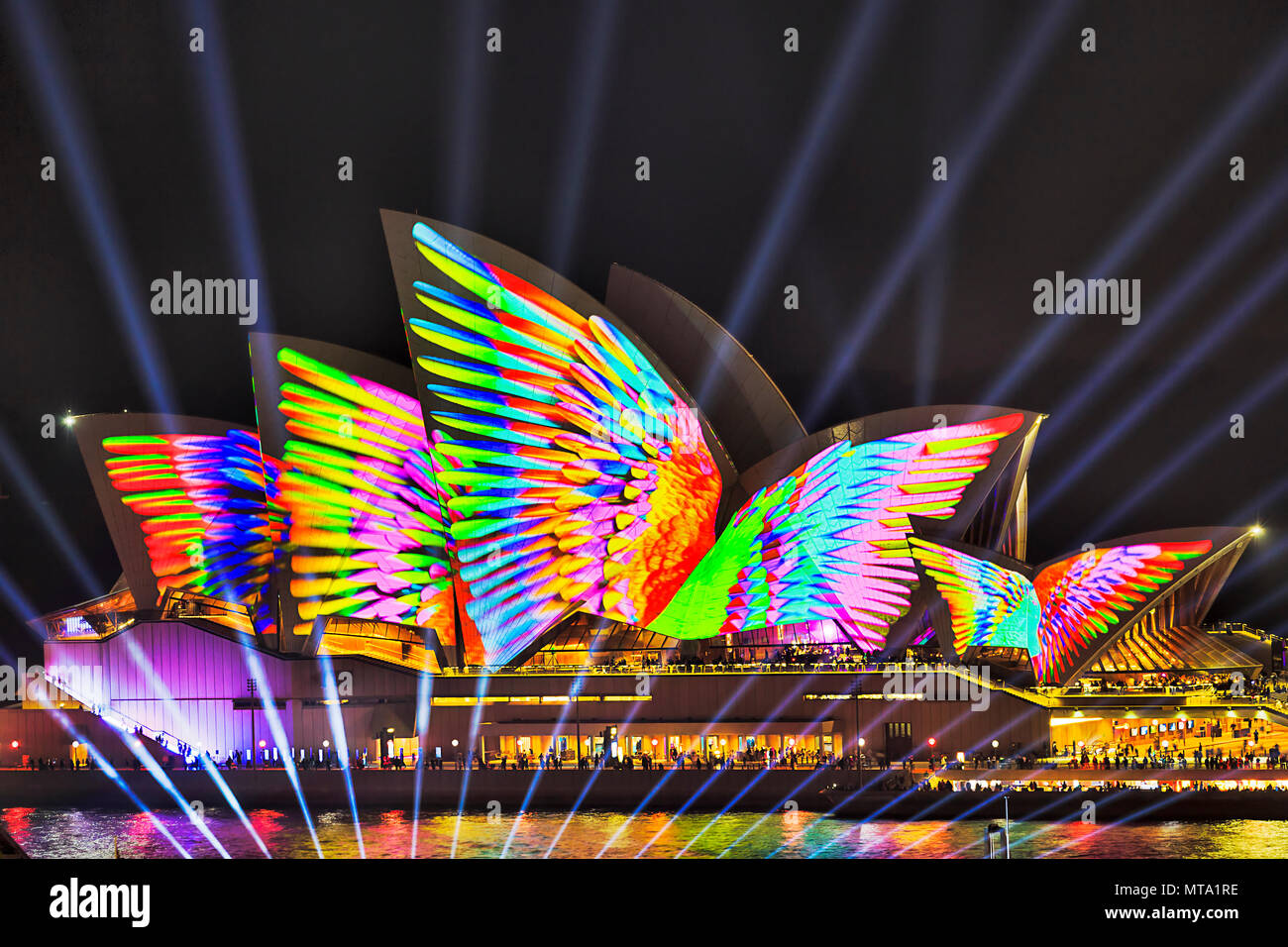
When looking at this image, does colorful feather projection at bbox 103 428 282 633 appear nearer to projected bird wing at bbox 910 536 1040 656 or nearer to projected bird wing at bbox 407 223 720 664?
projected bird wing at bbox 407 223 720 664

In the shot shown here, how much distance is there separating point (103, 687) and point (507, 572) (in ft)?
52.8

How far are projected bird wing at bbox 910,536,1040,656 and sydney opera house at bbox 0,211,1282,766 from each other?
0.12m

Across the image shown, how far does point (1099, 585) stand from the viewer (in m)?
54.0

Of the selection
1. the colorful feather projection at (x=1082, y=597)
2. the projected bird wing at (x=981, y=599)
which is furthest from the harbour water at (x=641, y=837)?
the colorful feather projection at (x=1082, y=597)

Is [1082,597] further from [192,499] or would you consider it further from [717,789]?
[192,499]

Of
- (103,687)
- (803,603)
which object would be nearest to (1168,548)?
(803,603)

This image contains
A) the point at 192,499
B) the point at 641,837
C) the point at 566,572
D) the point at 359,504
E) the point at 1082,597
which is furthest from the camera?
the point at 1082,597

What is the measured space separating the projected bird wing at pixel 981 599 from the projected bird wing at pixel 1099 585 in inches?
148

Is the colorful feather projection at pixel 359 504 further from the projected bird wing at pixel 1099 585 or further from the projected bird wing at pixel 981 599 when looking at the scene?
the projected bird wing at pixel 1099 585

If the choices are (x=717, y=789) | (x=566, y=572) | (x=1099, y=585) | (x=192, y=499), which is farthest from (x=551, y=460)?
(x=1099, y=585)

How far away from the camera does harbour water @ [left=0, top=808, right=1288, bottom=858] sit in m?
29.3

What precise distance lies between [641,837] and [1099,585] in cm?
3092

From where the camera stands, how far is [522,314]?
141 feet
